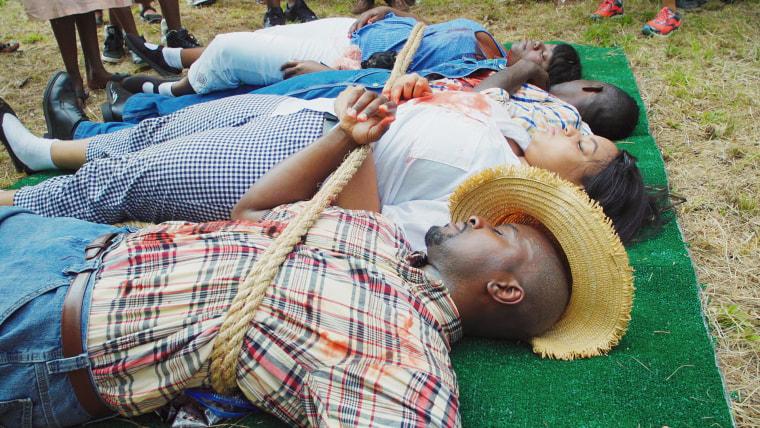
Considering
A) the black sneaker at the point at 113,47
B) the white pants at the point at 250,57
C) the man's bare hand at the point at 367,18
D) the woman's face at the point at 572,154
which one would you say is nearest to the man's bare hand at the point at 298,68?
the white pants at the point at 250,57

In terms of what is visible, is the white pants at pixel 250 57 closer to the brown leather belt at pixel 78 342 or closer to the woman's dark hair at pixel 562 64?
the woman's dark hair at pixel 562 64

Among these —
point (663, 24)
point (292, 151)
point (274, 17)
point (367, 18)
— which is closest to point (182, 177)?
point (292, 151)

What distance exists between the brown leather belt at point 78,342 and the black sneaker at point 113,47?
3.69 metres

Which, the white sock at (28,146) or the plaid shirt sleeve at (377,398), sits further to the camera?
the white sock at (28,146)

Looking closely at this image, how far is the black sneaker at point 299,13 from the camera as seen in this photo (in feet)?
16.9

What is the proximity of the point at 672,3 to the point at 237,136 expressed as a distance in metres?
4.74

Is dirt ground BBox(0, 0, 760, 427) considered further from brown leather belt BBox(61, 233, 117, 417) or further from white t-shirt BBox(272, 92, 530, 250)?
brown leather belt BBox(61, 233, 117, 417)

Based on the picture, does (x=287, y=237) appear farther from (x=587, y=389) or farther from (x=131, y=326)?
(x=587, y=389)

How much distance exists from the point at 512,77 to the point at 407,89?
2.61 ft

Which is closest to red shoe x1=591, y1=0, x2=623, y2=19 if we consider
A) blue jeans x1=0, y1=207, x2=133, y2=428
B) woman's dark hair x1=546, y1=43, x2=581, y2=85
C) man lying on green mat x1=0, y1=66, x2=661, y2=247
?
woman's dark hair x1=546, y1=43, x2=581, y2=85

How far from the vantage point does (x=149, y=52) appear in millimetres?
3631

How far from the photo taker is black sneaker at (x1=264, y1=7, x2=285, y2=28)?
495 cm

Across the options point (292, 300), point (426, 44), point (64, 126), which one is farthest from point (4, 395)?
point (426, 44)

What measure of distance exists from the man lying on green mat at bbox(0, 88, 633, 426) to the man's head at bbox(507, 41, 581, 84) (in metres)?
1.99
